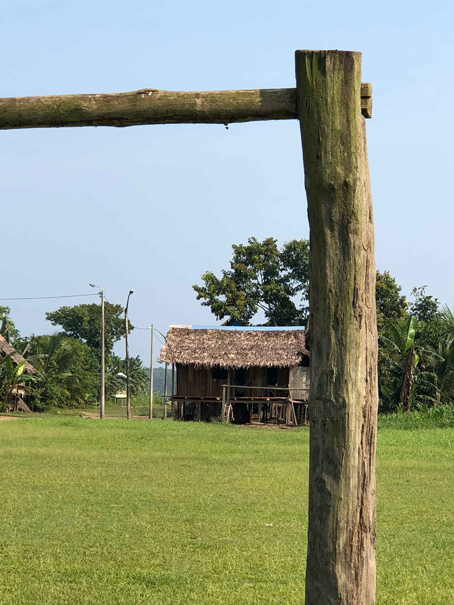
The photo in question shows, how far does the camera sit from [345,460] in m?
4.12

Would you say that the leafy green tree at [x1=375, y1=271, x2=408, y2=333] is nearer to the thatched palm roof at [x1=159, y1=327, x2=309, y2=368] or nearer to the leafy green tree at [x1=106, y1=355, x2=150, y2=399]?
the thatched palm roof at [x1=159, y1=327, x2=309, y2=368]

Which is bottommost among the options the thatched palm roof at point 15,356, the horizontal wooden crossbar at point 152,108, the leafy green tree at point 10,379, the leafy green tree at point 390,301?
the leafy green tree at point 10,379

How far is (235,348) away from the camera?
101ft

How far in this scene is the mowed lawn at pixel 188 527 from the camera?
6.39 meters

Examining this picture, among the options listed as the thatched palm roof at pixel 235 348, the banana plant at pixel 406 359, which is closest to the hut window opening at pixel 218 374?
the thatched palm roof at pixel 235 348

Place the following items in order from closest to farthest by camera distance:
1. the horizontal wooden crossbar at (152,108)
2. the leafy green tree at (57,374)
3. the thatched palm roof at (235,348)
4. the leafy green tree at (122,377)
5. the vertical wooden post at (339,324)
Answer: the vertical wooden post at (339,324), the horizontal wooden crossbar at (152,108), the thatched palm roof at (235,348), the leafy green tree at (57,374), the leafy green tree at (122,377)

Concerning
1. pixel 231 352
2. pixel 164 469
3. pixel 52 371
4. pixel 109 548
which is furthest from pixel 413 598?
pixel 52 371

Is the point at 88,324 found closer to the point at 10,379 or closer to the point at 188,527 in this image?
the point at 10,379

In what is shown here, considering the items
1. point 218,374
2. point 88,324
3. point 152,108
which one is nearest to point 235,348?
point 218,374

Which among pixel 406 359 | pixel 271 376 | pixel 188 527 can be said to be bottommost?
pixel 188 527

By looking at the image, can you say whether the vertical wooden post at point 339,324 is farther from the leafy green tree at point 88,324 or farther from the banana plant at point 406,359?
the leafy green tree at point 88,324

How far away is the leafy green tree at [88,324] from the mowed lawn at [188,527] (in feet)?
147

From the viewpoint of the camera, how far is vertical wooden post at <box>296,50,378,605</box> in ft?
13.4

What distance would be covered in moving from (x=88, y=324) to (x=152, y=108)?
59.3 m
